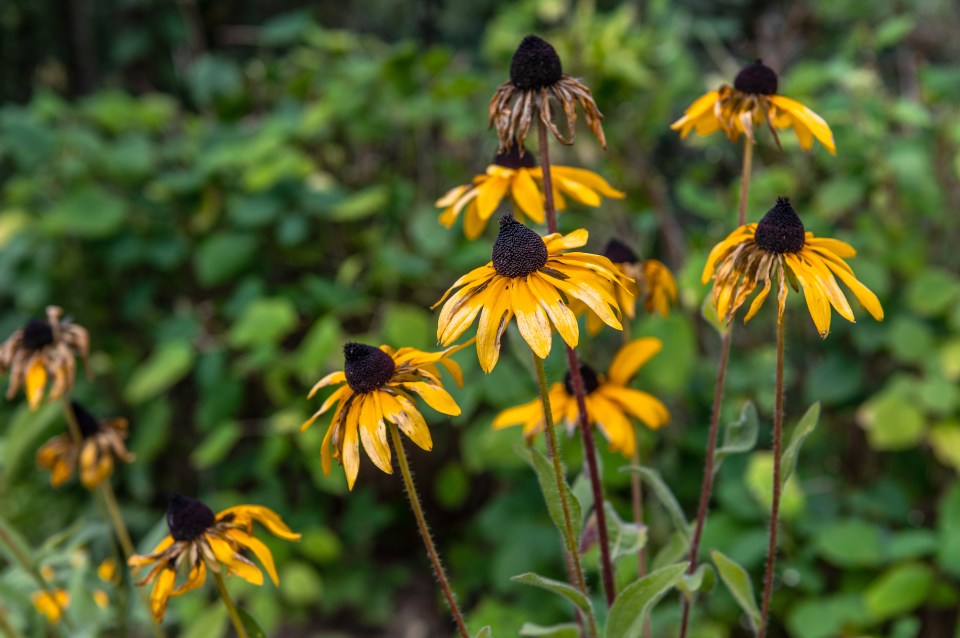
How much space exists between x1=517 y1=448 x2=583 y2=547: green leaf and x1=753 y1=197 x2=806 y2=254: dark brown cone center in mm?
282

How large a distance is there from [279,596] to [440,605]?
48 cm

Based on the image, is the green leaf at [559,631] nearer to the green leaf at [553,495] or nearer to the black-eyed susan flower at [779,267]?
the green leaf at [553,495]

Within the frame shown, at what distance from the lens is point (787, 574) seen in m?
2.02

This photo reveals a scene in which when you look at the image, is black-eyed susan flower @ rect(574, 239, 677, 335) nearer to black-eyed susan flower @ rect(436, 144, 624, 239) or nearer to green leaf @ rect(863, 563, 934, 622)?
black-eyed susan flower @ rect(436, 144, 624, 239)

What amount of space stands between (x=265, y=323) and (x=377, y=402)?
153 cm

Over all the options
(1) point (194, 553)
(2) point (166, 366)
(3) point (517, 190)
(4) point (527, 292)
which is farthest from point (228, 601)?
(2) point (166, 366)

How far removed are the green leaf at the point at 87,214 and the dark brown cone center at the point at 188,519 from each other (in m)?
1.91

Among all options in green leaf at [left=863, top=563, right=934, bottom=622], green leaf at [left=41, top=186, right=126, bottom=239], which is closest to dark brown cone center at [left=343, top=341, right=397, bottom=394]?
green leaf at [left=863, top=563, right=934, bottom=622]

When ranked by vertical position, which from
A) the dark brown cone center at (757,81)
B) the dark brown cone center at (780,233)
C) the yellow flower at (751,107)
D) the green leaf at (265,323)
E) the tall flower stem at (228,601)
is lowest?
the green leaf at (265,323)

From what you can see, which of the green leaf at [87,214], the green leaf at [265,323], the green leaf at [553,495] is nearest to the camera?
the green leaf at [553,495]

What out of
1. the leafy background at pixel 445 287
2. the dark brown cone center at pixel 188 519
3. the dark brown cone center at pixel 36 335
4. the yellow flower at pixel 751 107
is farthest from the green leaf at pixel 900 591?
the dark brown cone center at pixel 36 335

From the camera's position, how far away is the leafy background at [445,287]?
6.90 ft

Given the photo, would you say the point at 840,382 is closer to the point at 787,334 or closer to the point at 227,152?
the point at 787,334

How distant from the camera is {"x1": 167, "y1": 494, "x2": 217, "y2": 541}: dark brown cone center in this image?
0.90 metres
